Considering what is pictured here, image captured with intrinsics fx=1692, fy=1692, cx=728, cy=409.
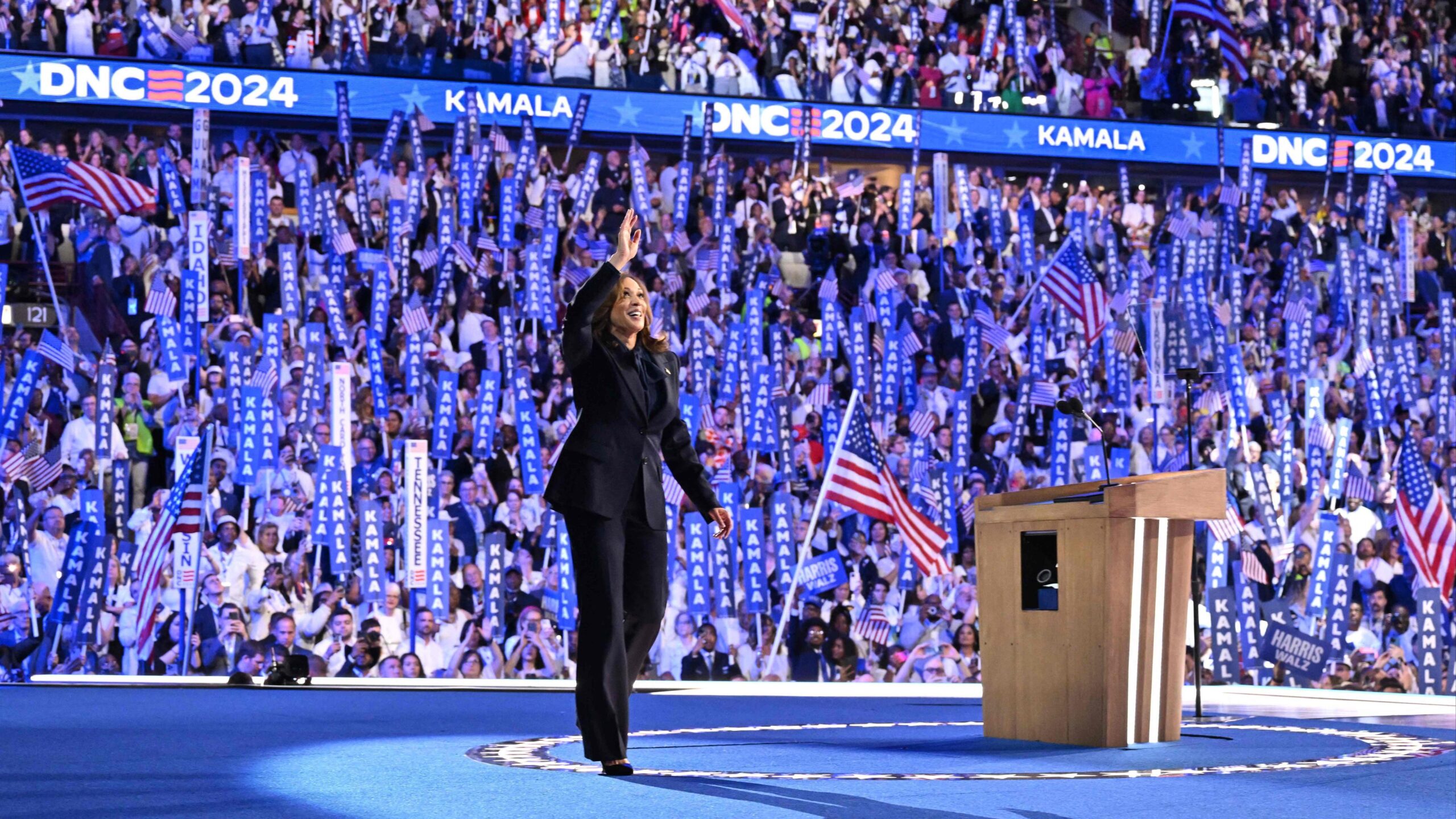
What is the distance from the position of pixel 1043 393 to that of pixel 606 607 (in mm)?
8587

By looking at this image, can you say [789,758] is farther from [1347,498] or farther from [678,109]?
[678,109]

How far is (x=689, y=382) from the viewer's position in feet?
37.4

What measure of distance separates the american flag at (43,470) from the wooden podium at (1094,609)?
22.5 feet

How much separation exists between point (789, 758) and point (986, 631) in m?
1.12

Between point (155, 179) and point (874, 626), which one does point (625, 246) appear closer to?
point (874, 626)

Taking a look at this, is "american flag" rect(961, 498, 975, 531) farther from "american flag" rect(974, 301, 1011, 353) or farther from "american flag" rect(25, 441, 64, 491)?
"american flag" rect(25, 441, 64, 491)

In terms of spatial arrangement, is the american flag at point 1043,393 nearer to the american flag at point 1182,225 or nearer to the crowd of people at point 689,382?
the crowd of people at point 689,382

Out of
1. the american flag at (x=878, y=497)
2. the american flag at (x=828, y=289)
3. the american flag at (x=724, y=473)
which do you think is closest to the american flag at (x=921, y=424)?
the american flag at (x=878, y=497)

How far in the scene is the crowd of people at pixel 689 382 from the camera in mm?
9789

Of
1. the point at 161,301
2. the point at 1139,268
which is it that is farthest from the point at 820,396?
the point at 161,301

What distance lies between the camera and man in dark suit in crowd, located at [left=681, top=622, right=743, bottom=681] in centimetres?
998

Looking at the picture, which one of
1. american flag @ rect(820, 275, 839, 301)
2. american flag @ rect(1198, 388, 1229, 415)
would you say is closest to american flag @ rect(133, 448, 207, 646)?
american flag @ rect(820, 275, 839, 301)

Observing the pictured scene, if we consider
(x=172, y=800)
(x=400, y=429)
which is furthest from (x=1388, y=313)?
(x=172, y=800)

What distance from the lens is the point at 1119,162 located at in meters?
14.3
